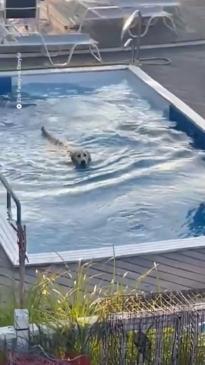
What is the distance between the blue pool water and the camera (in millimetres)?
7254

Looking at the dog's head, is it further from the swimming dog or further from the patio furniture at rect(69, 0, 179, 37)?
the patio furniture at rect(69, 0, 179, 37)

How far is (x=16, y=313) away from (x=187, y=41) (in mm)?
7295

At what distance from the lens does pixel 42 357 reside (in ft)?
13.4

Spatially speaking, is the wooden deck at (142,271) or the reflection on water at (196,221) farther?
the reflection on water at (196,221)

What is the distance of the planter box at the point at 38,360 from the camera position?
13.2 ft

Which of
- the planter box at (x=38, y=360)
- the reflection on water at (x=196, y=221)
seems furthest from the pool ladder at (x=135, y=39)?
the planter box at (x=38, y=360)

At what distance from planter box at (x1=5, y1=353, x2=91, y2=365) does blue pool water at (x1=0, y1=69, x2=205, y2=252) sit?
2704 millimetres

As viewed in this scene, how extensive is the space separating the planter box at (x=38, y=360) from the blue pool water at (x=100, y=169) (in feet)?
8.87

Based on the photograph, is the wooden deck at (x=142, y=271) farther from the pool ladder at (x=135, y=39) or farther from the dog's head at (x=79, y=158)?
the pool ladder at (x=135, y=39)

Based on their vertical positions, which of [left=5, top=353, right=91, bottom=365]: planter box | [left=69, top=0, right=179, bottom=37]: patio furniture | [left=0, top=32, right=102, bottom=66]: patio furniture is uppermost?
[left=69, top=0, right=179, bottom=37]: patio furniture

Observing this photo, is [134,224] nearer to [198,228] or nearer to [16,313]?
[198,228]

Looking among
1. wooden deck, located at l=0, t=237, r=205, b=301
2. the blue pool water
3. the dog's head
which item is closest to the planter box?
wooden deck, located at l=0, t=237, r=205, b=301

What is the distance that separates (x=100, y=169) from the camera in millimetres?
8180

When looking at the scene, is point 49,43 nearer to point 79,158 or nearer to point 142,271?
point 79,158
